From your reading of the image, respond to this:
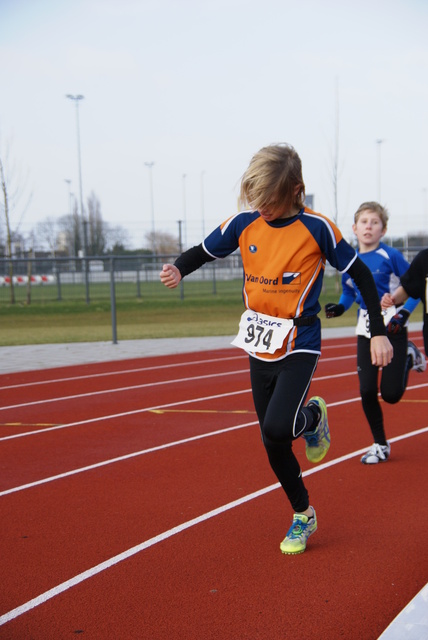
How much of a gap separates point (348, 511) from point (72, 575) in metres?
1.77

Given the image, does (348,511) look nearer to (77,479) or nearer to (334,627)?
(334,627)

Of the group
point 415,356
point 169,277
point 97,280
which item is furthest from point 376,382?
point 97,280

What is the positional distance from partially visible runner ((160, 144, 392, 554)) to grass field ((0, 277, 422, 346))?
1307cm

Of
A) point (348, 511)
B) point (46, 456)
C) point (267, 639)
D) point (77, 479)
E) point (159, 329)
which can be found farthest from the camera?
point (159, 329)

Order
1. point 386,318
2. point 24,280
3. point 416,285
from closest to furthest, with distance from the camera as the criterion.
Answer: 1. point 416,285
2. point 386,318
3. point 24,280

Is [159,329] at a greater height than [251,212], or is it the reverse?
[251,212]

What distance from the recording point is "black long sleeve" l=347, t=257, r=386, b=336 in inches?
153

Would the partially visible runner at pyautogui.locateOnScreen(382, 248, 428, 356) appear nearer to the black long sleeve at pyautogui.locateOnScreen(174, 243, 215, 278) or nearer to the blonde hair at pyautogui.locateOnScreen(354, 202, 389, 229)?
the blonde hair at pyautogui.locateOnScreen(354, 202, 389, 229)

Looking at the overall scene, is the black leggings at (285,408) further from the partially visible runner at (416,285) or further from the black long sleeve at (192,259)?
the partially visible runner at (416,285)

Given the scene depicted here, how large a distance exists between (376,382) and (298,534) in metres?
2.04

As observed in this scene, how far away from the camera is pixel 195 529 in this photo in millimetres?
4332

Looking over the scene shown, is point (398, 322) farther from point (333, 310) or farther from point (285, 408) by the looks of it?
point (285, 408)

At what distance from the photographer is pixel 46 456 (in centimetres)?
627

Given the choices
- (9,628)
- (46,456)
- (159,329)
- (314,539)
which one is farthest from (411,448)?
(159,329)
